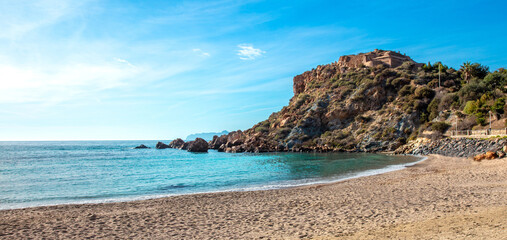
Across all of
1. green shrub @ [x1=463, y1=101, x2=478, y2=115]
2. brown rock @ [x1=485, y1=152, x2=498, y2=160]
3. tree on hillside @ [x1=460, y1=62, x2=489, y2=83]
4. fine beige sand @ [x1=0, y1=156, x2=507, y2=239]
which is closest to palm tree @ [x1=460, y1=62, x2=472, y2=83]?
tree on hillside @ [x1=460, y1=62, x2=489, y2=83]

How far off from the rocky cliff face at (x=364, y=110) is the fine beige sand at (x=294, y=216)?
133 ft

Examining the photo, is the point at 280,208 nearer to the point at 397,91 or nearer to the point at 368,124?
the point at 368,124

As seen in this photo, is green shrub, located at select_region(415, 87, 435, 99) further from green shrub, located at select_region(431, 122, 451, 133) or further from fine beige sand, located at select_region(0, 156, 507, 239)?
fine beige sand, located at select_region(0, 156, 507, 239)

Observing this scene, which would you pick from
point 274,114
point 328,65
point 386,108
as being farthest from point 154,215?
point 328,65

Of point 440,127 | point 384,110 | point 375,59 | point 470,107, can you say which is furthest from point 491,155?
point 375,59

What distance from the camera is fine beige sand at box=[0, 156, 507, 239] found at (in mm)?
8086

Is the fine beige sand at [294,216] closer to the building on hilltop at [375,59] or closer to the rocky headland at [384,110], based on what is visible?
the rocky headland at [384,110]

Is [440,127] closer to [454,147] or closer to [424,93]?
[454,147]

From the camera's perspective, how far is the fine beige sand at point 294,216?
8086 mm

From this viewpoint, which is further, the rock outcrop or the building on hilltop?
the building on hilltop

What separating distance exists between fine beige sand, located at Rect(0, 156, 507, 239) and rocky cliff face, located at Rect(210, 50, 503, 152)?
40.4m

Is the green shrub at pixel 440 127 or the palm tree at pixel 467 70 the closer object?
the green shrub at pixel 440 127

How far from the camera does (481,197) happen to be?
1171cm

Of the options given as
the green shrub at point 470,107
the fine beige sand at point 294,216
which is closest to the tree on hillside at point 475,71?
the green shrub at point 470,107
